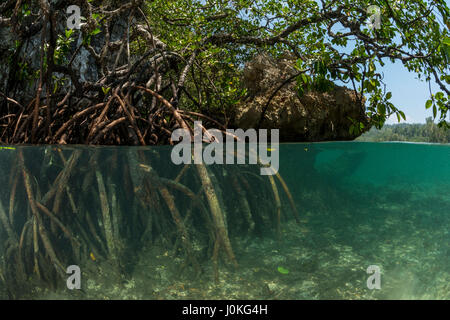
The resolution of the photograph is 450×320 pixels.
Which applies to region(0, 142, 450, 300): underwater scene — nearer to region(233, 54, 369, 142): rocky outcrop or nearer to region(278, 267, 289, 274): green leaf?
region(278, 267, 289, 274): green leaf

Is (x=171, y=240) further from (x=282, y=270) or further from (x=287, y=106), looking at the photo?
(x=287, y=106)

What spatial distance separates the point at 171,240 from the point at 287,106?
3.24 m

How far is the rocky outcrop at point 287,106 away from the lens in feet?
20.0

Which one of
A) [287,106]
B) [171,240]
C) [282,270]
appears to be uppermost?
[287,106]

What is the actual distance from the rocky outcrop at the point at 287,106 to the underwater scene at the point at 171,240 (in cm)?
44

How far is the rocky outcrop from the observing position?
608 cm

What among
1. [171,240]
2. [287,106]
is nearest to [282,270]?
[171,240]

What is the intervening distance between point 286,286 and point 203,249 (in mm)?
1112

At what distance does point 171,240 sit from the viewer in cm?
416

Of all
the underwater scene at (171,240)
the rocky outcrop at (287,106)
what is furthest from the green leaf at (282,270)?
the rocky outcrop at (287,106)

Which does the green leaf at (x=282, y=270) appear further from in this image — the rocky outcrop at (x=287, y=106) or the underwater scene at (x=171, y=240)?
the rocky outcrop at (x=287, y=106)

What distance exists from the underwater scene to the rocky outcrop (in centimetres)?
44
